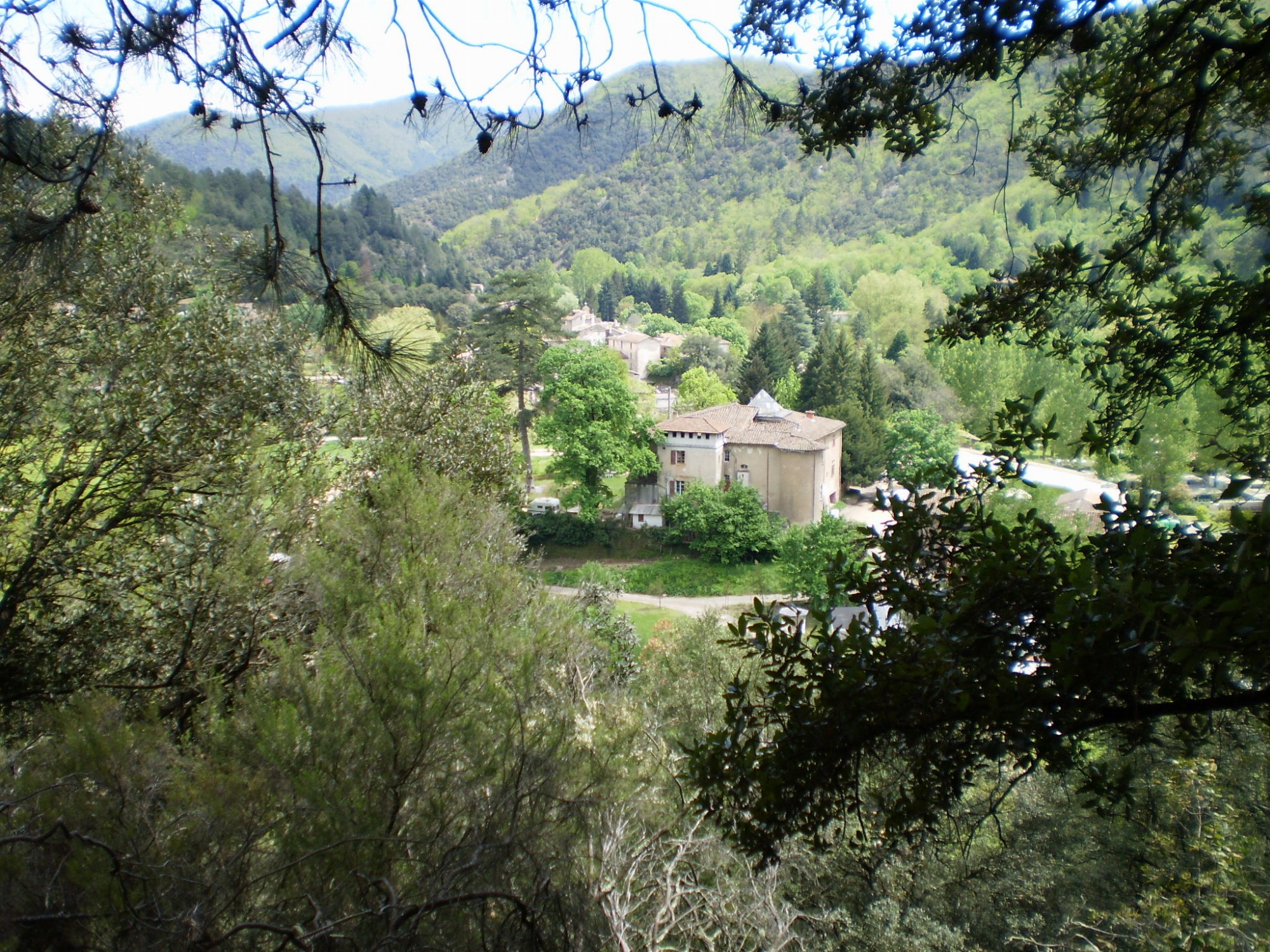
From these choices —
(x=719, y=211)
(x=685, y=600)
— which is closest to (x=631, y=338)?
(x=685, y=600)

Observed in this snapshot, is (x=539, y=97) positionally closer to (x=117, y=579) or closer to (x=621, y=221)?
(x=117, y=579)

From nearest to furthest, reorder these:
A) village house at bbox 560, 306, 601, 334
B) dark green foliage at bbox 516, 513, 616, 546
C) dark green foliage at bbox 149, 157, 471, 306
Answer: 1. dark green foliage at bbox 516, 513, 616, 546
2. dark green foliage at bbox 149, 157, 471, 306
3. village house at bbox 560, 306, 601, 334

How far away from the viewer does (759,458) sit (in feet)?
89.7

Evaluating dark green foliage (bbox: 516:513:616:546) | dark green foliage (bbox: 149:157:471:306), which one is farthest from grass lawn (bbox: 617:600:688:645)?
dark green foliage (bbox: 149:157:471:306)

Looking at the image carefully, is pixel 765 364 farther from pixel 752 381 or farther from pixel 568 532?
pixel 568 532

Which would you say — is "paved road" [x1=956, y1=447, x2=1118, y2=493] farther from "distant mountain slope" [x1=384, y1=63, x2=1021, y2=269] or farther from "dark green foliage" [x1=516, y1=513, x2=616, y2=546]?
"distant mountain slope" [x1=384, y1=63, x2=1021, y2=269]

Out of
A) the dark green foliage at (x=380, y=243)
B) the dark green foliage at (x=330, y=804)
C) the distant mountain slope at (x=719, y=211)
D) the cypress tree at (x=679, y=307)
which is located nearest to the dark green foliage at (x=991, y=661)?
the dark green foliage at (x=330, y=804)

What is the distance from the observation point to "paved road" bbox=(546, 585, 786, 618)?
2253 cm

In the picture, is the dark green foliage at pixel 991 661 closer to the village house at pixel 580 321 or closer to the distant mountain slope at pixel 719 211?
the village house at pixel 580 321

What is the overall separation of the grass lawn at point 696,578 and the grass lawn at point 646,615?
0.81 meters

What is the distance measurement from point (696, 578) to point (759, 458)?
557cm

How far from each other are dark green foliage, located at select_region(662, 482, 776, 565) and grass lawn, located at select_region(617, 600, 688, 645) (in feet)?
10.9

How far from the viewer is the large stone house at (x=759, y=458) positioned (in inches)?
1054

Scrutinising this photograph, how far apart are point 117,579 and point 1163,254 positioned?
7179 millimetres
